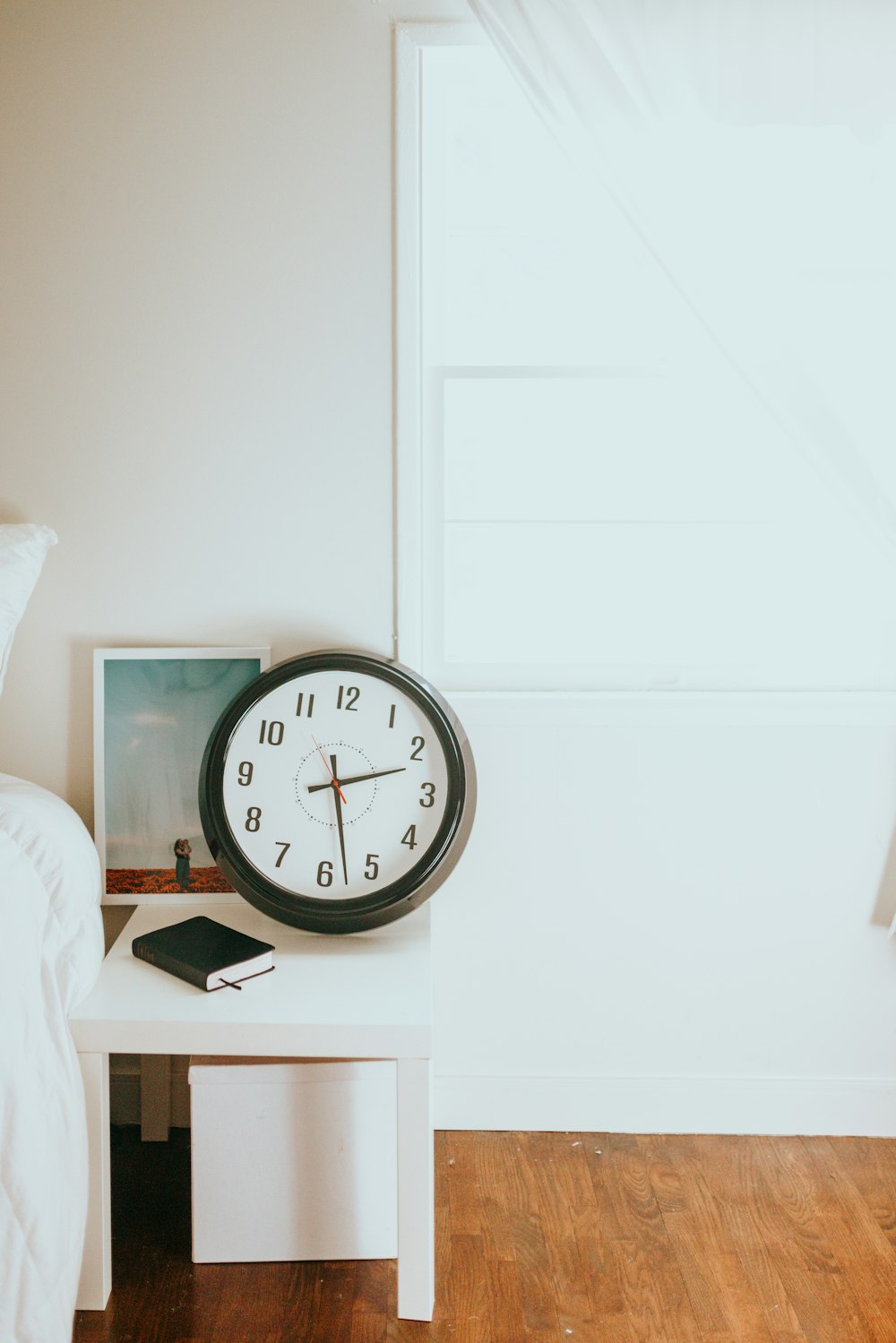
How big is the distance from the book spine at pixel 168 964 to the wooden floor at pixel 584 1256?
1.58 ft

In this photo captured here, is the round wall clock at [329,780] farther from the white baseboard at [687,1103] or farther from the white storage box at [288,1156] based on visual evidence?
the white baseboard at [687,1103]

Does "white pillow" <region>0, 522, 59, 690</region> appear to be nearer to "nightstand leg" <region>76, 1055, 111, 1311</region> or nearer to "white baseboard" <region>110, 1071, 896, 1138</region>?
"nightstand leg" <region>76, 1055, 111, 1311</region>

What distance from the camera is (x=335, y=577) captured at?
1.78m

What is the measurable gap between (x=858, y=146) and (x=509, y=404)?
0.74 meters

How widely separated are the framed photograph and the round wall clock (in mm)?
163

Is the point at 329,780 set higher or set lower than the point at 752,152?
lower

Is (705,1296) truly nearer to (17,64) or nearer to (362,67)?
(362,67)

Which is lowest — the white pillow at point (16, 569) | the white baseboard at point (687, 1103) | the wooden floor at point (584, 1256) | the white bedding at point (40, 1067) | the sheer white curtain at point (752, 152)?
the wooden floor at point (584, 1256)

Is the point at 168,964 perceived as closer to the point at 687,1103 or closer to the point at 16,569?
the point at 16,569

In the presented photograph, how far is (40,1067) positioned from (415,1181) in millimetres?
554

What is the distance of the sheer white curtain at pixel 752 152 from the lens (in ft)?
5.15

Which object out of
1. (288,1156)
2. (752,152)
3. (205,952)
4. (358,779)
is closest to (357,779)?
(358,779)

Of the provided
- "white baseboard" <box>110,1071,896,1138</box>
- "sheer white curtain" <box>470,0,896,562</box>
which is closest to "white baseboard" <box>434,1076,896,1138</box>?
"white baseboard" <box>110,1071,896,1138</box>

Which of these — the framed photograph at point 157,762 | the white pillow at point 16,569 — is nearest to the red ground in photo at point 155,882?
the framed photograph at point 157,762
